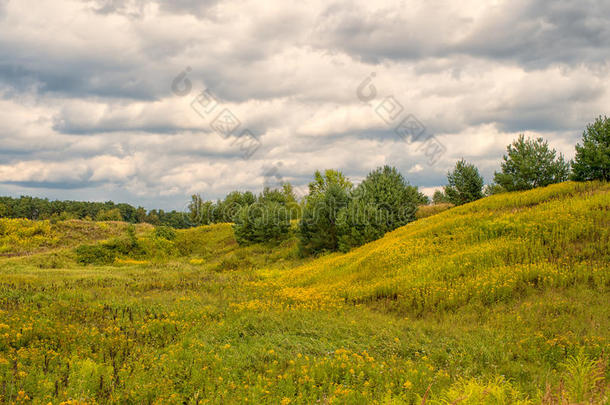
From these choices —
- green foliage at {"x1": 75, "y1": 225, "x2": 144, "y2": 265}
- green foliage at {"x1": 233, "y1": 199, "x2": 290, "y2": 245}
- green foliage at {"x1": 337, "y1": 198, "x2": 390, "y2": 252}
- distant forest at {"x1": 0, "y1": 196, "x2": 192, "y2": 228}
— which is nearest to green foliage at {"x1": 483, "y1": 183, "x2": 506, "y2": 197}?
green foliage at {"x1": 337, "y1": 198, "x2": 390, "y2": 252}

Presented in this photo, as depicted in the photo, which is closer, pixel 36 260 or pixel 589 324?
pixel 589 324

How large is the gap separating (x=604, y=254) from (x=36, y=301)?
19.8 meters

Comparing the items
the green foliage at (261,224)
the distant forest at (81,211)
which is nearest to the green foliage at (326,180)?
the green foliage at (261,224)

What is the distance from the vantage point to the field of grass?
6.01 m

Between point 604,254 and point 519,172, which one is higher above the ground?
point 519,172

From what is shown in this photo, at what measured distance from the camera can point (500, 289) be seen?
1209 centimetres

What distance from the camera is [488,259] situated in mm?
14703

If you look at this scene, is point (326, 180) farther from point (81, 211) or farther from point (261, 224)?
point (81, 211)

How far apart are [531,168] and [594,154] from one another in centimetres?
374

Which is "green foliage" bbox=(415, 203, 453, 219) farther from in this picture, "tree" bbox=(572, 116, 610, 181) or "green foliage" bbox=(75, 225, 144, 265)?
"green foliage" bbox=(75, 225, 144, 265)

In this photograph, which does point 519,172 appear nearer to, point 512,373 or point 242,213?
point 512,373

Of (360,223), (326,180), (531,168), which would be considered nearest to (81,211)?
(326,180)

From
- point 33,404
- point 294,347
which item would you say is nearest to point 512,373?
point 294,347

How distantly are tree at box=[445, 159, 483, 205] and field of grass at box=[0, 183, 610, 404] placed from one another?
1154 centimetres
